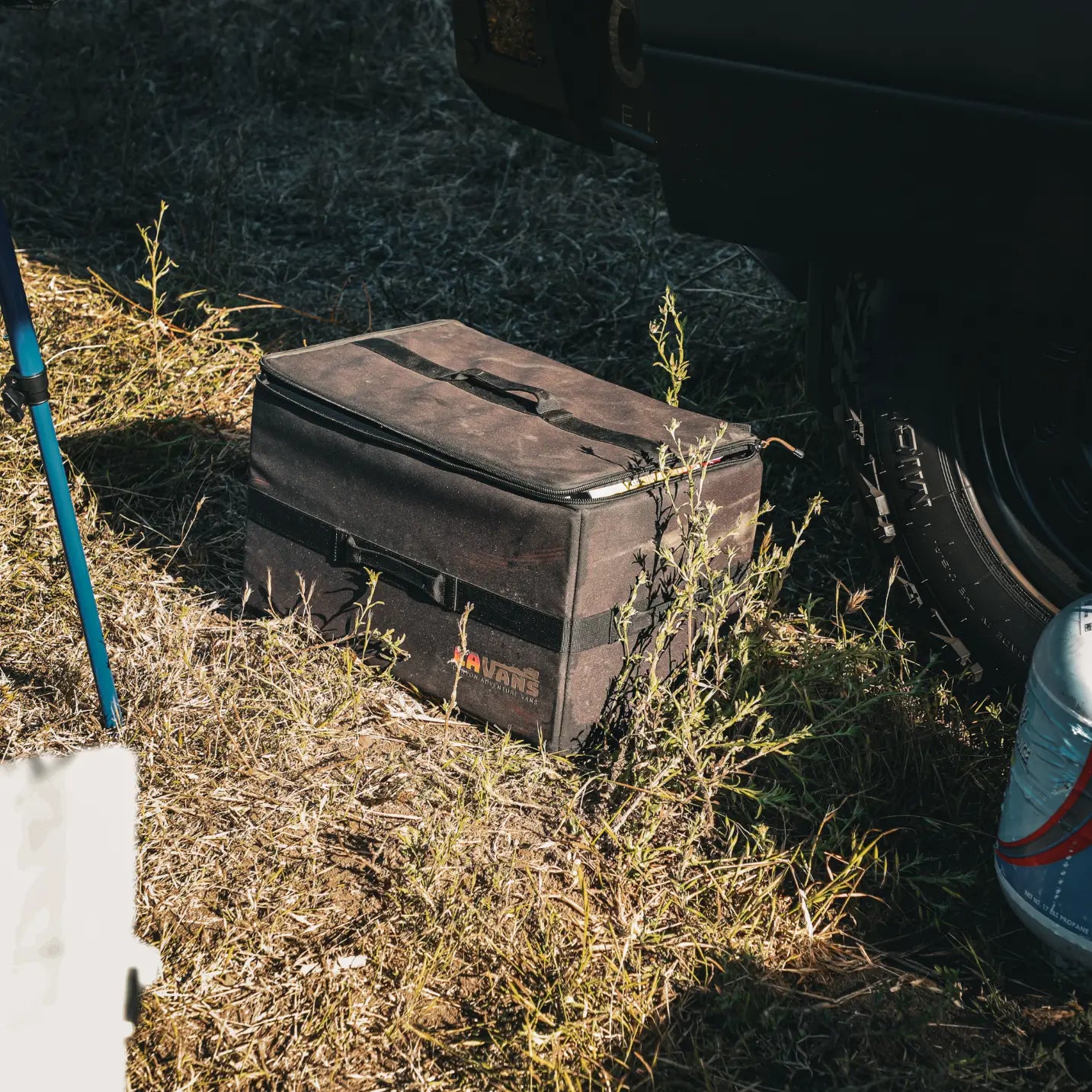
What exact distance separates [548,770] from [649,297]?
1923mm

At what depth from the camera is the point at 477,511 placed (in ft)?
6.81

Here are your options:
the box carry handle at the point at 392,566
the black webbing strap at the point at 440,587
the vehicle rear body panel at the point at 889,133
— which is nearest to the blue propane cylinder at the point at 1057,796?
A: the vehicle rear body panel at the point at 889,133

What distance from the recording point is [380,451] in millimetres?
2178

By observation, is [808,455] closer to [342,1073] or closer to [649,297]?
[649,297]

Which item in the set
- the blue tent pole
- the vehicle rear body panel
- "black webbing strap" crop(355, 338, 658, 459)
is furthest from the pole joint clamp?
the vehicle rear body panel

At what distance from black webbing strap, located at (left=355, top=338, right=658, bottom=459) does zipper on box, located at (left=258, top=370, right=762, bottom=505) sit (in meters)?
0.12

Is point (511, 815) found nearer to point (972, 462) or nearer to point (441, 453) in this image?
point (441, 453)

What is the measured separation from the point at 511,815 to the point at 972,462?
41.3 inches

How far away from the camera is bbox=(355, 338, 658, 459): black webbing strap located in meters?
2.18

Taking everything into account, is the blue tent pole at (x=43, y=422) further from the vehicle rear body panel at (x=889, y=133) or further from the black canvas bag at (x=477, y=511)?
the vehicle rear body panel at (x=889, y=133)

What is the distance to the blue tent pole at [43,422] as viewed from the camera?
1.75m

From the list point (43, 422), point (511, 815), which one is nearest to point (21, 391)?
A: point (43, 422)

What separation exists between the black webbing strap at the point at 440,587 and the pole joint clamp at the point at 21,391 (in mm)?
573

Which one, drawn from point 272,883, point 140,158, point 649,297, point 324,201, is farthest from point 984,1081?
point 140,158
